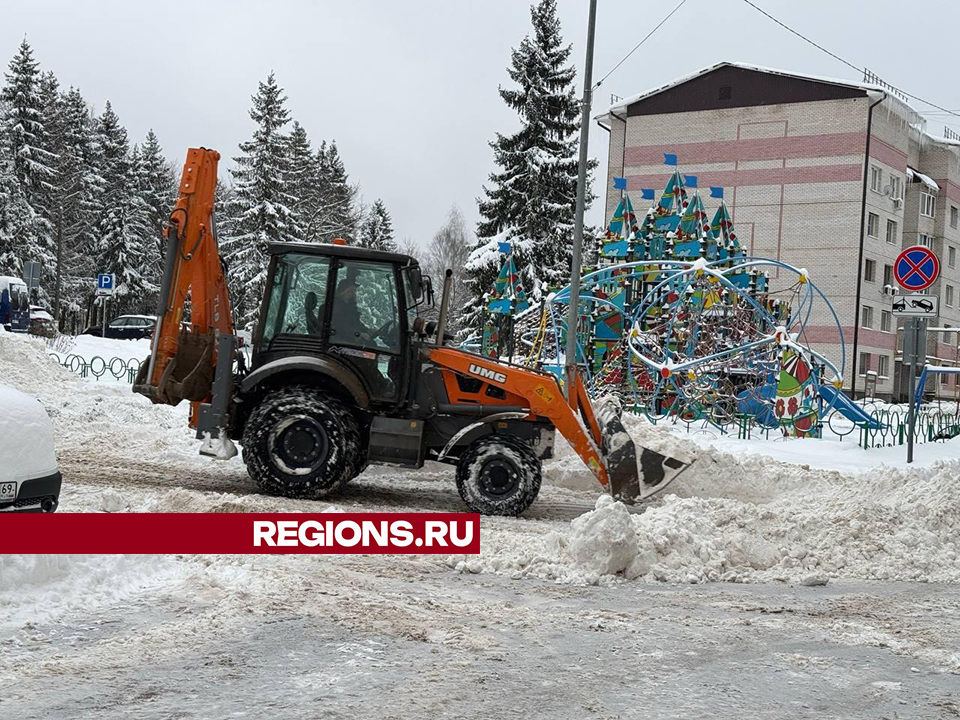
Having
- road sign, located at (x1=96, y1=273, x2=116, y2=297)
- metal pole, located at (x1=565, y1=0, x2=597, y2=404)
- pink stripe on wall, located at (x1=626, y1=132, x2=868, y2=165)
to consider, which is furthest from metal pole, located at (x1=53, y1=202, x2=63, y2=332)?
metal pole, located at (x1=565, y1=0, x2=597, y2=404)

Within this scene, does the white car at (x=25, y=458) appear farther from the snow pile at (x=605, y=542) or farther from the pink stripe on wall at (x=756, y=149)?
the pink stripe on wall at (x=756, y=149)

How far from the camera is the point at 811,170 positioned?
4728 centimetres

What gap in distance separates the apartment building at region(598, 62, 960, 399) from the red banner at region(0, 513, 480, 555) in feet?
131

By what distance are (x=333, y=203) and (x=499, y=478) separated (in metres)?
51.0

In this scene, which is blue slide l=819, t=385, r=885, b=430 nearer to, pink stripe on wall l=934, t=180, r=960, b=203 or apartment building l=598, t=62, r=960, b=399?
apartment building l=598, t=62, r=960, b=399

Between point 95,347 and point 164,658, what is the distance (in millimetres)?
26887

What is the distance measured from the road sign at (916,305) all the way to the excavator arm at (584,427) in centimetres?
587

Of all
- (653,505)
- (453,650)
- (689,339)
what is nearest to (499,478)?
(653,505)

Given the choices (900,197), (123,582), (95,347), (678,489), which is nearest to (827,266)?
(900,197)

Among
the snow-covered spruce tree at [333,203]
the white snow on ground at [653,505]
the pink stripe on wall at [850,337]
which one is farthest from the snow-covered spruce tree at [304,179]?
the white snow on ground at [653,505]

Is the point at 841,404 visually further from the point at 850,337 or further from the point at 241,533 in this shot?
the point at 850,337

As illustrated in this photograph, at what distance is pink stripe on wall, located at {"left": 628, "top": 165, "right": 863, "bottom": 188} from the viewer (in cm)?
4653

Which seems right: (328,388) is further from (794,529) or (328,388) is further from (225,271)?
(794,529)

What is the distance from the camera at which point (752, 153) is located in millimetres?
48594
